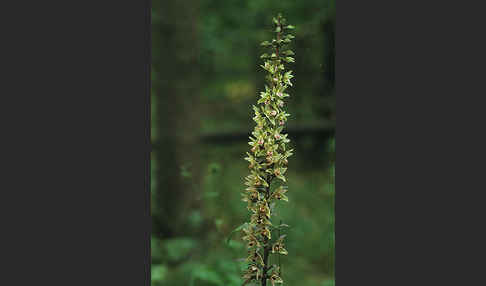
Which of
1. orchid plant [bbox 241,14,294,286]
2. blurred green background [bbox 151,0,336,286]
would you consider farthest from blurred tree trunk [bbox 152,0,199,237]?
orchid plant [bbox 241,14,294,286]

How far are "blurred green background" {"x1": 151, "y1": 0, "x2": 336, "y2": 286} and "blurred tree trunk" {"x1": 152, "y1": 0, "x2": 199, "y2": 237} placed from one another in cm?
1

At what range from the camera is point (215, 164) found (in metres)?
3.69

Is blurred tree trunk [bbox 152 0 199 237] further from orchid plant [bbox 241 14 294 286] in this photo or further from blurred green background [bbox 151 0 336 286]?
orchid plant [bbox 241 14 294 286]

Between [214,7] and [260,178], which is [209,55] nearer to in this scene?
[214,7]

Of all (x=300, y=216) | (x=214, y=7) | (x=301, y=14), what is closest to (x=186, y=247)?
(x=300, y=216)

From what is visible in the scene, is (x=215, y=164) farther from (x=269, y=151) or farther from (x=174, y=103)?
(x=174, y=103)

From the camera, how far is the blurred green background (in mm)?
3570

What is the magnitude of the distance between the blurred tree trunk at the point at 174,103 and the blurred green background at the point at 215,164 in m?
0.01

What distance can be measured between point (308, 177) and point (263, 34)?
2138mm

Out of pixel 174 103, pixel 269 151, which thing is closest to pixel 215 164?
pixel 269 151

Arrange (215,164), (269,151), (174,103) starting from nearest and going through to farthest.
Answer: (269,151), (215,164), (174,103)

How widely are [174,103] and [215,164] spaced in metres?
1.37

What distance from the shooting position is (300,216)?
5047mm

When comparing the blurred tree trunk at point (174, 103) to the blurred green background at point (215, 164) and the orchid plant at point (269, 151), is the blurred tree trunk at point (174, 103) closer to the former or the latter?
the blurred green background at point (215, 164)
